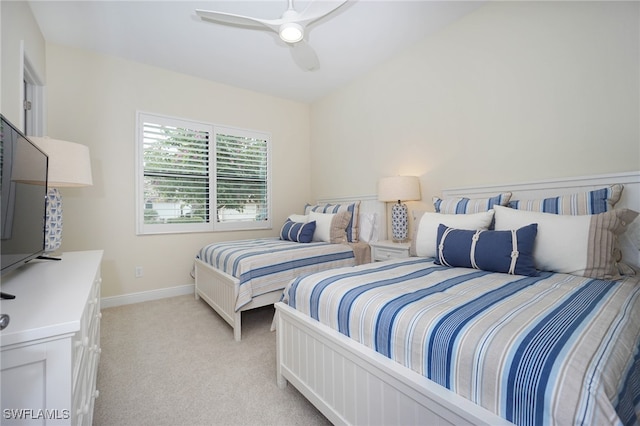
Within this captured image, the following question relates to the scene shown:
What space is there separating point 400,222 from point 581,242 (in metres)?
1.60

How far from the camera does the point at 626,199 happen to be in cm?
177

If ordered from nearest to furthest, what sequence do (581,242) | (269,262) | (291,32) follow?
(581,242), (291,32), (269,262)

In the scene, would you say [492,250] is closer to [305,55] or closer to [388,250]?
[388,250]

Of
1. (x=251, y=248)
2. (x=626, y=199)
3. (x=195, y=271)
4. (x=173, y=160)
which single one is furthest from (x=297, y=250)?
(x=626, y=199)

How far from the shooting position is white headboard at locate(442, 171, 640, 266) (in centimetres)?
166

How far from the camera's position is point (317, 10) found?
1.89 meters

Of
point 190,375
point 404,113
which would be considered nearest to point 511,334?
point 190,375

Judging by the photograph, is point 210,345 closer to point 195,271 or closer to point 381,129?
point 195,271

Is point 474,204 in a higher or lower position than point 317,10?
lower

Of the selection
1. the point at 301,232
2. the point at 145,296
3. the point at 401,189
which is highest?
the point at 401,189

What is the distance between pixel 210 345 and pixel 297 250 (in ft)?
3.42

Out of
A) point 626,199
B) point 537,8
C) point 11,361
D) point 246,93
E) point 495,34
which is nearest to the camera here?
point 11,361

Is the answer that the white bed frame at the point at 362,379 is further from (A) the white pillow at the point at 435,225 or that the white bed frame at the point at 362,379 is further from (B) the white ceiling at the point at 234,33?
(B) the white ceiling at the point at 234,33

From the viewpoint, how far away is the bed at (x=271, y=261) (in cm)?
231
